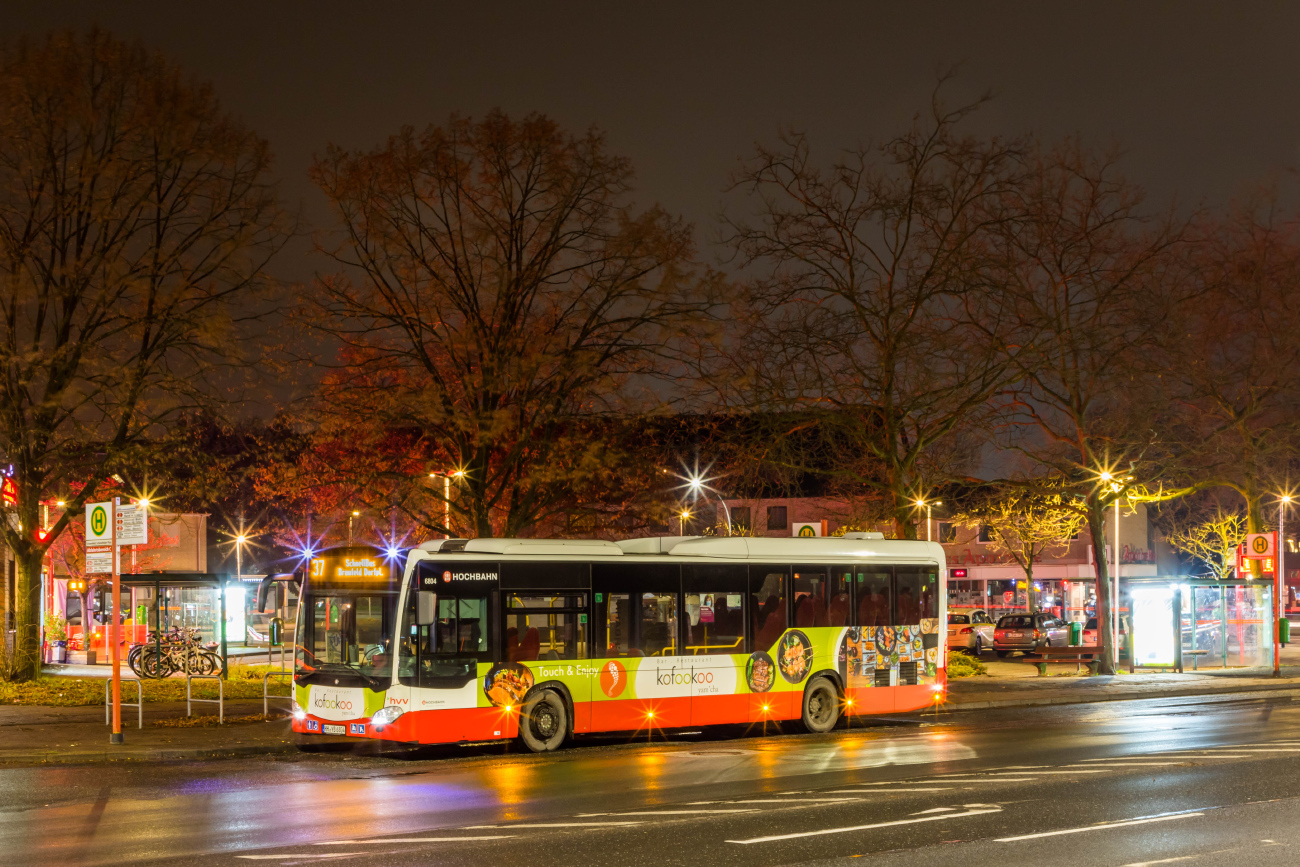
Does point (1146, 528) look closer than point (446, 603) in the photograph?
No

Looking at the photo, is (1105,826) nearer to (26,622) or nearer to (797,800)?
(797,800)

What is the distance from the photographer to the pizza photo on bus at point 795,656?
20078 mm

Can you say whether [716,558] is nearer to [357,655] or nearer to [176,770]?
[357,655]

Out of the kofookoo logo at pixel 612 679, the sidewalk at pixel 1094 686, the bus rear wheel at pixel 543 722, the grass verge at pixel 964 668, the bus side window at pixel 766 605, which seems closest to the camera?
the bus rear wheel at pixel 543 722

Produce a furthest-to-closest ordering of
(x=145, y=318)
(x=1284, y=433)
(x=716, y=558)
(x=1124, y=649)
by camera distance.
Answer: (x=1124, y=649)
(x=1284, y=433)
(x=145, y=318)
(x=716, y=558)

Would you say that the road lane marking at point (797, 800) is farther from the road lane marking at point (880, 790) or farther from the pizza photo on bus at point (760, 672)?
the pizza photo on bus at point (760, 672)

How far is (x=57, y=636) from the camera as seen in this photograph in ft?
131

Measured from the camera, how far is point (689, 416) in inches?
1147

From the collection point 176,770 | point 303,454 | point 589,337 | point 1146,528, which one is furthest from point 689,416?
point 1146,528

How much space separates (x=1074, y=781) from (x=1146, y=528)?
79181mm

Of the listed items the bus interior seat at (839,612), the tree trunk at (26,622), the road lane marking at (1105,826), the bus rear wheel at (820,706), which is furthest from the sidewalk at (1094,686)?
the tree trunk at (26,622)

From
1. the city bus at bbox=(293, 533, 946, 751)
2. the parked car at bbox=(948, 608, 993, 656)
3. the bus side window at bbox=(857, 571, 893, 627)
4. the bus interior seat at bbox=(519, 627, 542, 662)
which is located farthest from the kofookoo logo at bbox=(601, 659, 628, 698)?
the parked car at bbox=(948, 608, 993, 656)

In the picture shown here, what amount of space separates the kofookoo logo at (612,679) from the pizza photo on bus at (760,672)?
221 centimetres

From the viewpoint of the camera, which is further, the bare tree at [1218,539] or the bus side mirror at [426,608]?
the bare tree at [1218,539]
